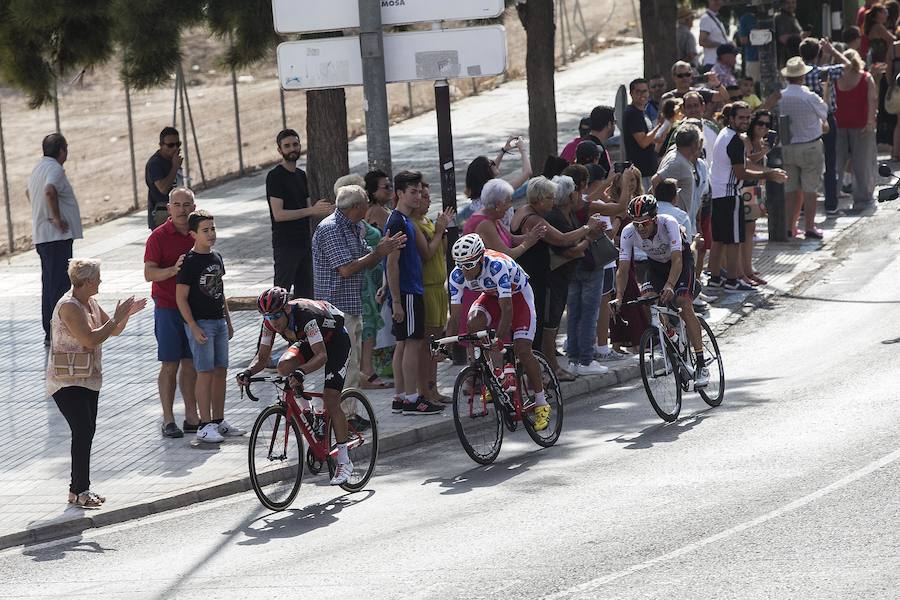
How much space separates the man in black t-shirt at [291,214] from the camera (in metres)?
13.9

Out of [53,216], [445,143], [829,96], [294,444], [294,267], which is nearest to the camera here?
[294,444]

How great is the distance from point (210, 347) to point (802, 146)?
1008 centimetres

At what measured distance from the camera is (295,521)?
10141 mm

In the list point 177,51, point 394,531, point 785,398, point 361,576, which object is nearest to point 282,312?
point 394,531

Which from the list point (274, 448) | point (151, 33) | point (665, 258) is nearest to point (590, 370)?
point (665, 258)

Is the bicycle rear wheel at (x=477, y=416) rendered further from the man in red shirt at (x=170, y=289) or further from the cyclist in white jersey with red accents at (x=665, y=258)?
the man in red shirt at (x=170, y=289)

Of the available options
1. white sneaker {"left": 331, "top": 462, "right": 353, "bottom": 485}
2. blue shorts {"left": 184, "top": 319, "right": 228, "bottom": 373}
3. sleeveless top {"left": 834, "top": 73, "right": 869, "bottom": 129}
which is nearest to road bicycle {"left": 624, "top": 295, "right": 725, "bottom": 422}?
white sneaker {"left": 331, "top": 462, "right": 353, "bottom": 485}

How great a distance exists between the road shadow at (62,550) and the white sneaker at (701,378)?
5.05 m

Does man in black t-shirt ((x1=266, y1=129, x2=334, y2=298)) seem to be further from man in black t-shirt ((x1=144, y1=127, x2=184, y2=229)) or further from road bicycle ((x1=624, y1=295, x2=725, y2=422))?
road bicycle ((x1=624, y1=295, x2=725, y2=422))

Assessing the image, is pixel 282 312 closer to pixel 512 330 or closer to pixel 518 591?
pixel 512 330

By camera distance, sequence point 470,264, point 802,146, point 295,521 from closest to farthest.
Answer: point 295,521 → point 470,264 → point 802,146

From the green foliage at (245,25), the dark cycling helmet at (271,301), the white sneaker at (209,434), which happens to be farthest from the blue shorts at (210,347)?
the green foliage at (245,25)

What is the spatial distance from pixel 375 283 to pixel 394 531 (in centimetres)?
429

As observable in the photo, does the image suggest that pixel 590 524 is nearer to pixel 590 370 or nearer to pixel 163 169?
pixel 590 370
